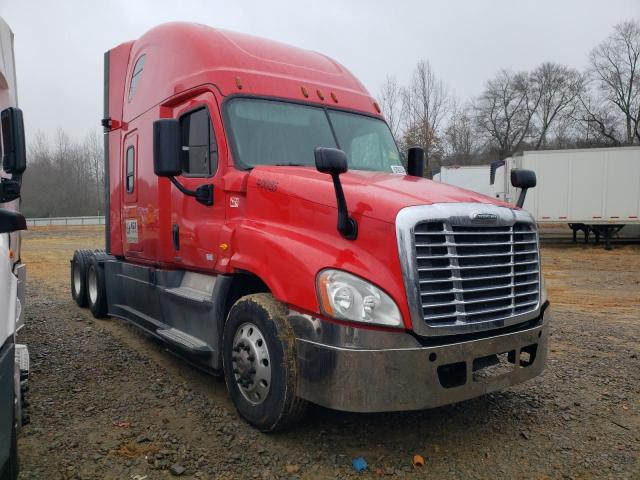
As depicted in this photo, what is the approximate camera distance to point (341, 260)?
3201 mm

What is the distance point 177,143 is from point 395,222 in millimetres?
2155

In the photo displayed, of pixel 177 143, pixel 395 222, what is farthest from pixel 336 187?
pixel 177 143

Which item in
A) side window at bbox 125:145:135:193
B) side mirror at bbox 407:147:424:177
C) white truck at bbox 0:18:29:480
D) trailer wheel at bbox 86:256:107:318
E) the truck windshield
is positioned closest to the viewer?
white truck at bbox 0:18:29:480

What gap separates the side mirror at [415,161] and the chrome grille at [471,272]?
1.86 metres

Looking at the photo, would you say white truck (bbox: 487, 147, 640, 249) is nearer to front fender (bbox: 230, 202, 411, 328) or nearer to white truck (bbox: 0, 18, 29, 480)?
front fender (bbox: 230, 202, 411, 328)

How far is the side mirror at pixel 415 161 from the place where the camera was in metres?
5.37

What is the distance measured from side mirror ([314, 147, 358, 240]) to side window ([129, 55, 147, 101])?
3739mm

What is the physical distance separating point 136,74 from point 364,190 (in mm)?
4098

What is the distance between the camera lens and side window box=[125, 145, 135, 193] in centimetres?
618

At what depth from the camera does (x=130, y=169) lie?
6.27m

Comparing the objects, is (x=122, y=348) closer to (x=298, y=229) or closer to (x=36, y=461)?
(x=36, y=461)

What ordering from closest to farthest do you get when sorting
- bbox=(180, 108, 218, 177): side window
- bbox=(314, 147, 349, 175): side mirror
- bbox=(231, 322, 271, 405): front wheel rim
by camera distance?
bbox=(314, 147, 349, 175): side mirror
bbox=(231, 322, 271, 405): front wheel rim
bbox=(180, 108, 218, 177): side window

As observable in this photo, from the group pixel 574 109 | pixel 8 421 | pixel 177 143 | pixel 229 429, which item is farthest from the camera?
pixel 574 109

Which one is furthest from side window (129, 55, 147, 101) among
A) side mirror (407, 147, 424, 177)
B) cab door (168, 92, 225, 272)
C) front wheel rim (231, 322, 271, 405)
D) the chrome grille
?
the chrome grille
